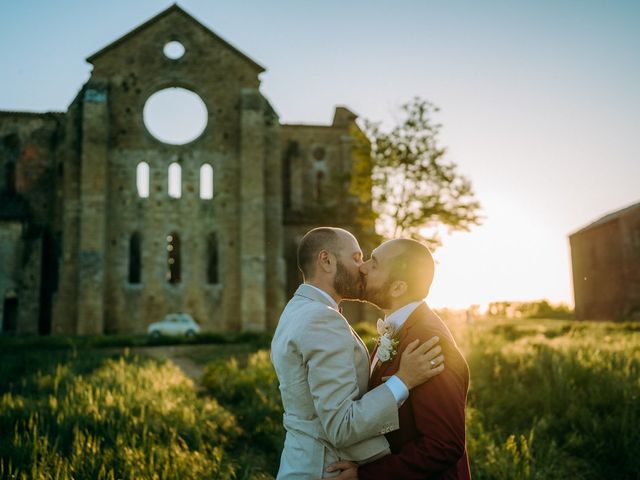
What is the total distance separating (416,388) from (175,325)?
84.5ft

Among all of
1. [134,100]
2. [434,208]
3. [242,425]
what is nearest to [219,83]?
[134,100]

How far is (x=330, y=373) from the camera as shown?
311cm

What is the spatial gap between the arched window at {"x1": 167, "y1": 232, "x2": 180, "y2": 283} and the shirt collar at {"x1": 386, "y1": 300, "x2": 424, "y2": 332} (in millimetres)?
27978

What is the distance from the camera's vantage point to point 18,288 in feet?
102

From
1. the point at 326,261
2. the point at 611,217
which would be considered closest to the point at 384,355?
the point at 326,261

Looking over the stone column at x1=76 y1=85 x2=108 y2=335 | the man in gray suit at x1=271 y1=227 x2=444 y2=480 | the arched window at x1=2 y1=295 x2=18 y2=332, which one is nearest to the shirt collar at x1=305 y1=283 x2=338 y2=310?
the man in gray suit at x1=271 y1=227 x2=444 y2=480

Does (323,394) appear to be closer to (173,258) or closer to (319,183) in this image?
(173,258)

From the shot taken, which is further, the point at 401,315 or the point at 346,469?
the point at 401,315

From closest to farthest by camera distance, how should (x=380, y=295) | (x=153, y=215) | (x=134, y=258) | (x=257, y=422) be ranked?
(x=380, y=295) → (x=257, y=422) → (x=153, y=215) → (x=134, y=258)

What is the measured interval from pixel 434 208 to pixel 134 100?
49.2ft

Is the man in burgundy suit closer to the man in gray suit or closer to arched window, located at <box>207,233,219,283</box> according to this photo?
the man in gray suit

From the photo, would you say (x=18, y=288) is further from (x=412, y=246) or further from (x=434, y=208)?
(x=412, y=246)

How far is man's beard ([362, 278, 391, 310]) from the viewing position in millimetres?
3443

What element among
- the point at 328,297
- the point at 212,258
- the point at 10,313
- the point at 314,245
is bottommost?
the point at 10,313
